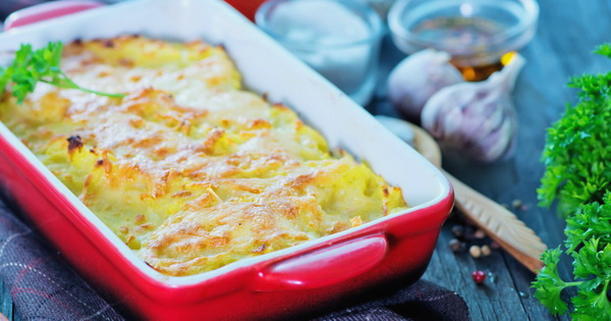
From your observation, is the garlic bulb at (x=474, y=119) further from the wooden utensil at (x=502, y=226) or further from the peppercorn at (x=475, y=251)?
the peppercorn at (x=475, y=251)

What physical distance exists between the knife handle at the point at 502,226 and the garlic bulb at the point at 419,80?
58cm

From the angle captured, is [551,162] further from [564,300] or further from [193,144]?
[193,144]

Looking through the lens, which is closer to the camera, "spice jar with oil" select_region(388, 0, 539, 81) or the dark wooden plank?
the dark wooden plank

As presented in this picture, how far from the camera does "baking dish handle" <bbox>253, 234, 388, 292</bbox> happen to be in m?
2.01

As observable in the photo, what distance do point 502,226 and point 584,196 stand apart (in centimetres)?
29

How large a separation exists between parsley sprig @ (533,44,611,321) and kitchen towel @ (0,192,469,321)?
28cm

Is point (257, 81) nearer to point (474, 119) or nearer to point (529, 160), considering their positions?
point (474, 119)

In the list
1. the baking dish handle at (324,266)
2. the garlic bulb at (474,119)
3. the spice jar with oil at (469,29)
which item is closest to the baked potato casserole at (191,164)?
the baking dish handle at (324,266)

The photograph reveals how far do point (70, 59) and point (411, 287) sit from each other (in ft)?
4.76

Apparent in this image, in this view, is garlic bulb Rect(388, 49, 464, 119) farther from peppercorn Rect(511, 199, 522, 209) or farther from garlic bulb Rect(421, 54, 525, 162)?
peppercorn Rect(511, 199, 522, 209)

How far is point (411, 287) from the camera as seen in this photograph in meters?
2.47

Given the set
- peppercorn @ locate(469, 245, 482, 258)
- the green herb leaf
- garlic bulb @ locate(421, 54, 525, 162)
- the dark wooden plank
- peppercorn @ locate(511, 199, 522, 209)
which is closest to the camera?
the green herb leaf

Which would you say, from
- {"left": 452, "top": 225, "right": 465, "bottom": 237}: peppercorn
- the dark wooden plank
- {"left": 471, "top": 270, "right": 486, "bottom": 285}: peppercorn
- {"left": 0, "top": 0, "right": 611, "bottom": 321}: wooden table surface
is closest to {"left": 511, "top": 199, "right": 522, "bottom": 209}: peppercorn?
{"left": 0, "top": 0, "right": 611, "bottom": 321}: wooden table surface

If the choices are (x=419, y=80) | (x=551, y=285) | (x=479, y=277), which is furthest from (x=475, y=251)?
(x=419, y=80)
